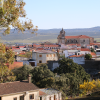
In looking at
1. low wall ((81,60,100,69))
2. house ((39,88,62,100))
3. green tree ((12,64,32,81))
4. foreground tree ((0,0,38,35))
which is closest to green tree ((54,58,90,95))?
house ((39,88,62,100))

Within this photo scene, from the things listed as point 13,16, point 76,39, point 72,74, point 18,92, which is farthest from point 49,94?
point 76,39

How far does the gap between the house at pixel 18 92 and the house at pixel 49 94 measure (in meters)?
0.77

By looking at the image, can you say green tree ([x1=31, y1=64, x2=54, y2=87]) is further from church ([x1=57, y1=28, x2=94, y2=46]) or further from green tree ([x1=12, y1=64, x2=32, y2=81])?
church ([x1=57, y1=28, x2=94, y2=46])

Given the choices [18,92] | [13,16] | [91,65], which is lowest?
[91,65]

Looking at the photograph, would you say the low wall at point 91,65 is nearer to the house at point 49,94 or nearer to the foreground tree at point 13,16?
the house at point 49,94

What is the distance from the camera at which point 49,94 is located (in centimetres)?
2294

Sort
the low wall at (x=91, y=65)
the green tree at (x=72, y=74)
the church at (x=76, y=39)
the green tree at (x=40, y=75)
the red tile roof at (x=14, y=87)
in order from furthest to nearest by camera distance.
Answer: the church at (x=76, y=39), the low wall at (x=91, y=65), the green tree at (x=40, y=75), the green tree at (x=72, y=74), the red tile roof at (x=14, y=87)

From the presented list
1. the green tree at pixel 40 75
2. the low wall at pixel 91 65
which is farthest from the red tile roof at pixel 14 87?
the low wall at pixel 91 65

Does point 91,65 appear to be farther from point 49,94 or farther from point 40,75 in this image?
point 49,94

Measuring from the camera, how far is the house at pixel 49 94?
2267 cm

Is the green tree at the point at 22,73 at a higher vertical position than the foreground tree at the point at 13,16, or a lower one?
lower

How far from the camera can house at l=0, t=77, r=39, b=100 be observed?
20.8m

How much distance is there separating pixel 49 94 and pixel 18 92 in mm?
3374

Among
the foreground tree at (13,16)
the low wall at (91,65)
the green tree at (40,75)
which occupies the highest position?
the foreground tree at (13,16)
